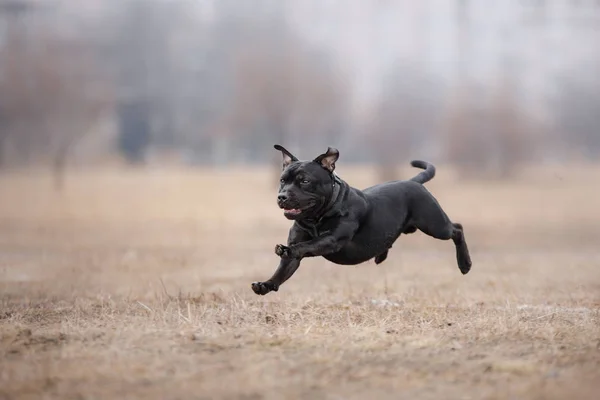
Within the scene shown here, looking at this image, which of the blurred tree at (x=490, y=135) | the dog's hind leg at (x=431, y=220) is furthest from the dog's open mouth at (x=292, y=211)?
the blurred tree at (x=490, y=135)

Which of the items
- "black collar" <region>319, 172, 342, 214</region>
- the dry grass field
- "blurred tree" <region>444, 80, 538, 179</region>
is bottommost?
the dry grass field

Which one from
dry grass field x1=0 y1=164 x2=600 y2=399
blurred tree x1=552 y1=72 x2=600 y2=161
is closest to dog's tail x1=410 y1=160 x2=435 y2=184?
dry grass field x1=0 y1=164 x2=600 y2=399

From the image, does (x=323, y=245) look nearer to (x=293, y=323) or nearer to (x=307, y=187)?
(x=307, y=187)

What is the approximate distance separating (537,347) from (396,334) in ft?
3.38

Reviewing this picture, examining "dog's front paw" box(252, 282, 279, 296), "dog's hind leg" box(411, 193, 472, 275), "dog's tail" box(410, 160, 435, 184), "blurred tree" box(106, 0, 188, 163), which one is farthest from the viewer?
"blurred tree" box(106, 0, 188, 163)

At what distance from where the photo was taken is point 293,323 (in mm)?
6691

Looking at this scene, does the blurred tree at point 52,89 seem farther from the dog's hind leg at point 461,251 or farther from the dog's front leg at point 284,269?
the dog's front leg at point 284,269

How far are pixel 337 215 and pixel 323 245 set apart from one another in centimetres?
33

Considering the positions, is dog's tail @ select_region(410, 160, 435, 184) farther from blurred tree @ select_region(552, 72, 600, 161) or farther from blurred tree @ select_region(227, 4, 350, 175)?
blurred tree @ select_region(552, 72, 600, 161)

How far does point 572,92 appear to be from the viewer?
41812 mm

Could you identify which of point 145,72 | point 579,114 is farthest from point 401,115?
point 145,72

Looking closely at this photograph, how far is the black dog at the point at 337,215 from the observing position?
268 inches

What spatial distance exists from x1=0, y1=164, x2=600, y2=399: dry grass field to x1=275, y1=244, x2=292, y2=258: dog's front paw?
0.57 meters

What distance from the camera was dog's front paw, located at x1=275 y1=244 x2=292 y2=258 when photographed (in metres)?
6.55
